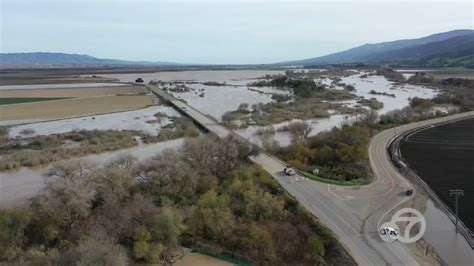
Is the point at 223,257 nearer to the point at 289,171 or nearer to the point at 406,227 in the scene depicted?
the point at 406,227

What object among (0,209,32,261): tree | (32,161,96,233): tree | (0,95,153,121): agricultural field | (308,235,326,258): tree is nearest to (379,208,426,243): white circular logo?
(308,235,326,258): tree

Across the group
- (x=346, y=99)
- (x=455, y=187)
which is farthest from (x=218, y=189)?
(x=346, y=99)

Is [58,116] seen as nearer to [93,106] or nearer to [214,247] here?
[93,106]

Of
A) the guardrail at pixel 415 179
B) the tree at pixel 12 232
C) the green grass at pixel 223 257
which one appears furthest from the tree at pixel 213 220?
the guardrail at pixel 415 179

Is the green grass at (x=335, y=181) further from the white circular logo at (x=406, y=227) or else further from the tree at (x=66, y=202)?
the tree at (x=66, y=202)

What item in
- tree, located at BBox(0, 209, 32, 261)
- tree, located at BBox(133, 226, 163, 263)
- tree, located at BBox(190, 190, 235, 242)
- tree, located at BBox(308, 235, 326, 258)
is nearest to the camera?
tree, located at BBox(0, 209, 32, 261)

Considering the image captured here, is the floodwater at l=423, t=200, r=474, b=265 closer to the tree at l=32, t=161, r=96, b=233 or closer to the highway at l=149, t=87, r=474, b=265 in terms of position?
the highway at l=149, t=87, r=474, b=265

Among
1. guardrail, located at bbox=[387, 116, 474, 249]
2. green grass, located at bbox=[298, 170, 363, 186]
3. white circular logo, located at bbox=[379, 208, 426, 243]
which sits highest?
green grass, located at bbox=[298, 170, 363, 186]
